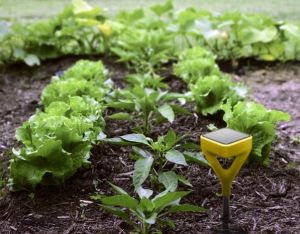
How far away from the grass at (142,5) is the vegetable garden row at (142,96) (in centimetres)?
36

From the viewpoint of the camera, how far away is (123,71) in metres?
3.02

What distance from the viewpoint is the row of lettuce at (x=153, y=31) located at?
3127 mm

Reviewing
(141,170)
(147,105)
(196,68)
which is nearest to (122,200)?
(141,170)

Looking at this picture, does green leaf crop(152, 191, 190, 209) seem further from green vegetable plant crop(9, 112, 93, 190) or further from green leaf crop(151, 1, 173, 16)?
green leaf crop(151, 1, 173, 16)

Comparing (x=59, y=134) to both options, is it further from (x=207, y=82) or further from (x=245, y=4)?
(x=245, y=4)

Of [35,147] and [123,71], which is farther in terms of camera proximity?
[123,71]

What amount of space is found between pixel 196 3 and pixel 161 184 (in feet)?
8.56

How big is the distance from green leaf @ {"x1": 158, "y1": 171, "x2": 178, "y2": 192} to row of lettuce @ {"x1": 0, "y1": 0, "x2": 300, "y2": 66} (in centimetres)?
155

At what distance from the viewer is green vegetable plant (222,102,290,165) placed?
5.60 ft

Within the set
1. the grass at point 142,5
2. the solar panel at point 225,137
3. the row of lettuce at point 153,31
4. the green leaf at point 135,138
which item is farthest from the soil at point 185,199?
the grass at point 142,5

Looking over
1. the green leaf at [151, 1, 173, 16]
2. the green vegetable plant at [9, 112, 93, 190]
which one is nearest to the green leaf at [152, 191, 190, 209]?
the green vegetable plant at [9, 112, 93, 190]

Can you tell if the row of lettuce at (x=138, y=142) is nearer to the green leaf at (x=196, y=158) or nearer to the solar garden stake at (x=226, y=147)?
the green leaf at (x=196, y=158)

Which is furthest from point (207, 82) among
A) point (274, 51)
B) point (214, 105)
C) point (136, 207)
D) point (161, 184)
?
point (274, 51)

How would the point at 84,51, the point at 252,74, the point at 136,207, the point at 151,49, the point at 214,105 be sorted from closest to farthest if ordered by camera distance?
the point at 136,207, the point at 214,105, the point at 151,49, the point at 252,74, the point at 84,51
